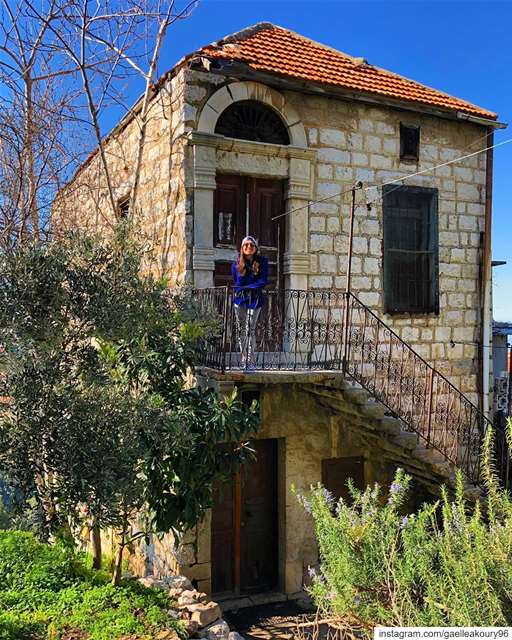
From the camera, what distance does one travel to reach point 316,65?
27.1ft

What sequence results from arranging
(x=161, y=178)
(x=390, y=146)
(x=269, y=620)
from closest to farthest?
(x=269, y=620)
(x=161, y=178)
(x=390, y=146)

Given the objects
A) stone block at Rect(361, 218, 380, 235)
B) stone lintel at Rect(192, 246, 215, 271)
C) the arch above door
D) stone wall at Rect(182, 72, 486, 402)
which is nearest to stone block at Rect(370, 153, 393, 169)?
stone wall at Rect(182, 72, 486, 402)

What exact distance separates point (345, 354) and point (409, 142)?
3.92 meters

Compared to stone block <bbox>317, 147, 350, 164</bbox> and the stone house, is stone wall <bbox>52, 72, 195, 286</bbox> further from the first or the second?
stone block <bbox>317, 147, 350, 164</bbox>

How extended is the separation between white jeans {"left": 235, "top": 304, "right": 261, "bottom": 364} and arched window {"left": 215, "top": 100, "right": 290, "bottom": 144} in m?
2.55

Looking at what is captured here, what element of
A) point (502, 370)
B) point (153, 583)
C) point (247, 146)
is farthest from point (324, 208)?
point (153, 583)

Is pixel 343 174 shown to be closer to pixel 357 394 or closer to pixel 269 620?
pixel 357 394

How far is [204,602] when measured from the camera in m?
5.84

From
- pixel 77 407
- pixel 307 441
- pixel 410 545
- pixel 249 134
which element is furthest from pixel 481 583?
pixel 249 134

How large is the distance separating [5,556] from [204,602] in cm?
220

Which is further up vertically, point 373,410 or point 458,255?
point 458,255

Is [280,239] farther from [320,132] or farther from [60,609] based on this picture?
[60,609]

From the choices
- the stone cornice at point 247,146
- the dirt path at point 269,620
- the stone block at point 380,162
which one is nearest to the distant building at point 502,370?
the stone block at point 380,162

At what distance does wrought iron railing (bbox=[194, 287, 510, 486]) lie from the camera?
6.68m
